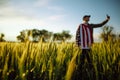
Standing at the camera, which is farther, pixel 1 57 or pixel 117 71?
pixel 117 71

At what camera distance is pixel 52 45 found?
2.21 meters

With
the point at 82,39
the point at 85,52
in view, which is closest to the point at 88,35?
the point at 82,39

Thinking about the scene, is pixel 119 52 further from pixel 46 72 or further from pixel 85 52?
pixel 85 52

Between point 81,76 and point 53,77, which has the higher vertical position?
point 53,77

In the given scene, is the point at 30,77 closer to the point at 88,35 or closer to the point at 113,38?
the point at 113,38

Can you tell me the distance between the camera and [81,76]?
6.70ft

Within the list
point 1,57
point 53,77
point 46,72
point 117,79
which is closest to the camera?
point 53,77

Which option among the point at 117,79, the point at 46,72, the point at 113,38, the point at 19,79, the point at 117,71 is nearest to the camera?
the point at 19,79

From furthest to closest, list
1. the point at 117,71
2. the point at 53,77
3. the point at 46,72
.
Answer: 1. the point at 117,71
2. the point at 46,72
3. the point at 53,77

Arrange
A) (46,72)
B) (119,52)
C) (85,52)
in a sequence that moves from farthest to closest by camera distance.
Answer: (85,52) → (119,52) → (46,72)

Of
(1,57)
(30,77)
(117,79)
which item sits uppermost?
(1,57)

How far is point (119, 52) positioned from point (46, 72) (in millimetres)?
1638

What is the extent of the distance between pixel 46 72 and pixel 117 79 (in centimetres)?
86

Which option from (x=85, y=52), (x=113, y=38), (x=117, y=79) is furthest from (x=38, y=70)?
(x=85, y=52)
